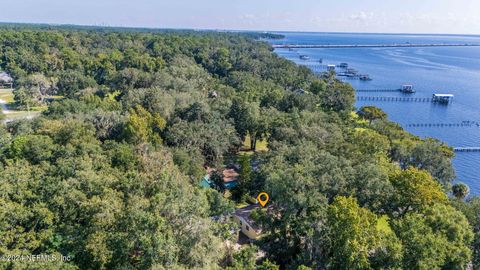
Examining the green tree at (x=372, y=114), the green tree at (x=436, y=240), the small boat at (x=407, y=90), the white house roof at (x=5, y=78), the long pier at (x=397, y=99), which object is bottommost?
the long pier at (x=397, y=99)

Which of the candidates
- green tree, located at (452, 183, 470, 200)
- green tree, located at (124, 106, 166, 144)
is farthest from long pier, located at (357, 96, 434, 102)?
green tree, located at (124, 106, 166, 144)

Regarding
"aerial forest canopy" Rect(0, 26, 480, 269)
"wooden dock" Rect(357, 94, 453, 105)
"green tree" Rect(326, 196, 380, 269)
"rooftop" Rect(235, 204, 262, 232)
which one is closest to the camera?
"aerial forest canopy" Rect(0, 26, 480, 269)

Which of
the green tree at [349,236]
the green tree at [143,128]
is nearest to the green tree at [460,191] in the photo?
the green tree at [349,236]

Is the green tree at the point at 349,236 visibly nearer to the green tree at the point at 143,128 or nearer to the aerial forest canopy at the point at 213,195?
the aerial forest canopy at the point at 213,195

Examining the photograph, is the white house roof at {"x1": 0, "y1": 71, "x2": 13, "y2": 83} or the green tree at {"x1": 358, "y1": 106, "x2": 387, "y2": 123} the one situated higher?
the white house roof at {"x1": 0, "y1": 71, "x2": 13, "y2": 83}

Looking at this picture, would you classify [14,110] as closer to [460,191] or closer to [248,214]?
[248,214]

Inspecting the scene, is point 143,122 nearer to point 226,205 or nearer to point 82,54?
point 226,205

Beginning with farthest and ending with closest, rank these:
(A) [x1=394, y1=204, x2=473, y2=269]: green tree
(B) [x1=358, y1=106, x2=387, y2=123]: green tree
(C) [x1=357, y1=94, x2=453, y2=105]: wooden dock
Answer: (C) [x1=357, y1=94, x2=453, y2=105]: wooden dock → (B) [x1=358, y1=106, x2=387, y2=123]: green tree → (A) [x1=394, y1=204, x2=473, y2=269]: green tree

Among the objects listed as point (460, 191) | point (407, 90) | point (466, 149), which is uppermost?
point (407, 90)

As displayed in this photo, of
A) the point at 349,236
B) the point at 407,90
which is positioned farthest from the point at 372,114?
the point at 349,236

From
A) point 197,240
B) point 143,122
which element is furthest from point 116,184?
point 143,122

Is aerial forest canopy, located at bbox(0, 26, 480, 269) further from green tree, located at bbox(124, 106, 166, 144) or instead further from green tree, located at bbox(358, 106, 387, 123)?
green tree, located at bbox(358, 106, 387, 123)
